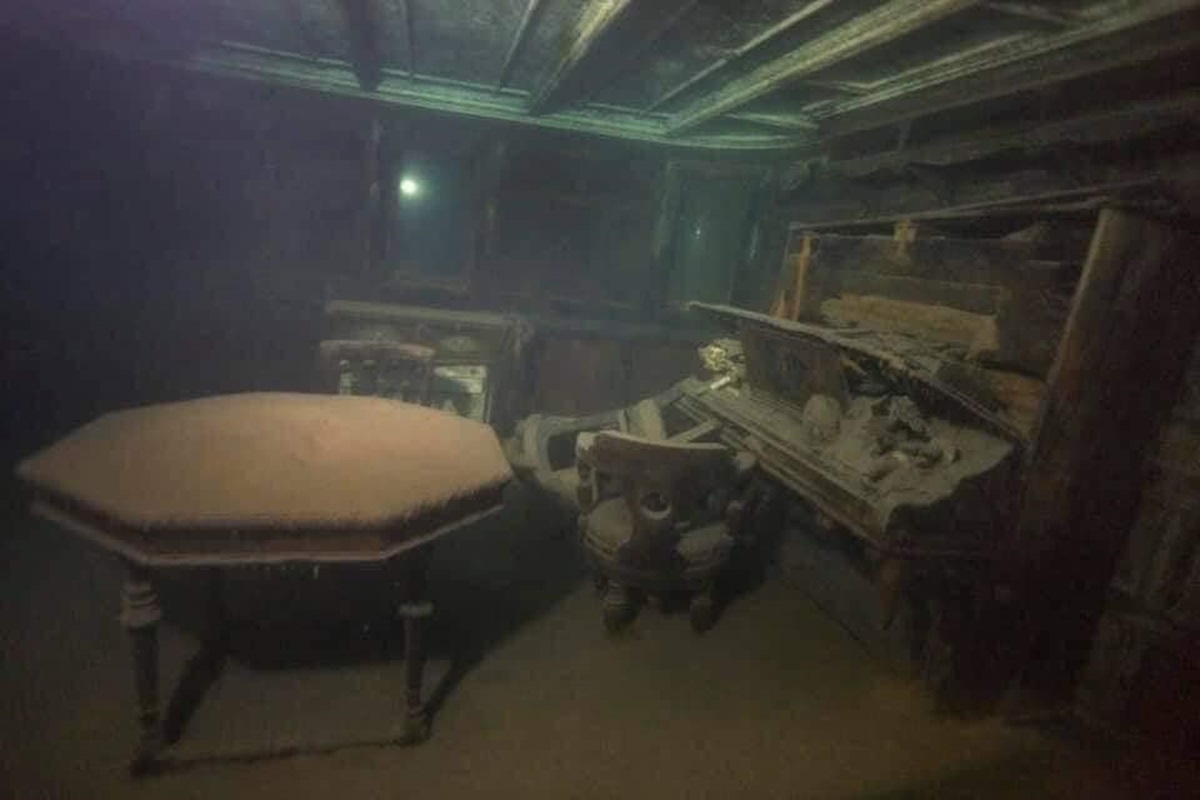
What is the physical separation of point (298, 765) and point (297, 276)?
17.7 ft

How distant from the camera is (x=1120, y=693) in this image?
3414 millimetres

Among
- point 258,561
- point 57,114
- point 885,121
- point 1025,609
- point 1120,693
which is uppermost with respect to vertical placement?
point 885,121

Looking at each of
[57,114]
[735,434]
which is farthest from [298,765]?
[57,114]

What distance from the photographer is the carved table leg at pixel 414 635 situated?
274 cm

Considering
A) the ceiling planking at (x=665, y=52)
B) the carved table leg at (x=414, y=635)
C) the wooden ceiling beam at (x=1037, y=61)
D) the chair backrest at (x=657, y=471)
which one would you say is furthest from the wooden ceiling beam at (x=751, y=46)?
the carved table leg at (x=414, y=635)

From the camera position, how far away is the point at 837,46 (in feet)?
12.0

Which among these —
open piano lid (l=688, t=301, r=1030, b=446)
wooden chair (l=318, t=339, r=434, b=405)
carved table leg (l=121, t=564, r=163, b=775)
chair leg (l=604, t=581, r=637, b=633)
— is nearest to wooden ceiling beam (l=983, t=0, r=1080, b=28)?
open piano lid (l=688, t=301, r=1030, b=446)

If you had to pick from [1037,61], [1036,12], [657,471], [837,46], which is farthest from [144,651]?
[1037,61]

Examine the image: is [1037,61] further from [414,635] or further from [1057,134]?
[414,635]

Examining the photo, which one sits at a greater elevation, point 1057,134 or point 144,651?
point 1057,134

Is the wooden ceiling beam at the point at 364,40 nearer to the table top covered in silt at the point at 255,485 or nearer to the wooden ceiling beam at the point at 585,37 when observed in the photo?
the wooden ceiling beam at the point at 585,37

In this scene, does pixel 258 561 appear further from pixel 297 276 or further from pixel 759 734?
pixel 297 276

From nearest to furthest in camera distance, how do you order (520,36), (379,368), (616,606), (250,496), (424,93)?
(250,496) < (616,606) < (520,36) < (379,368) < (424,93)

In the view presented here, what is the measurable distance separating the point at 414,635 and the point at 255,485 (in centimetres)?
94
